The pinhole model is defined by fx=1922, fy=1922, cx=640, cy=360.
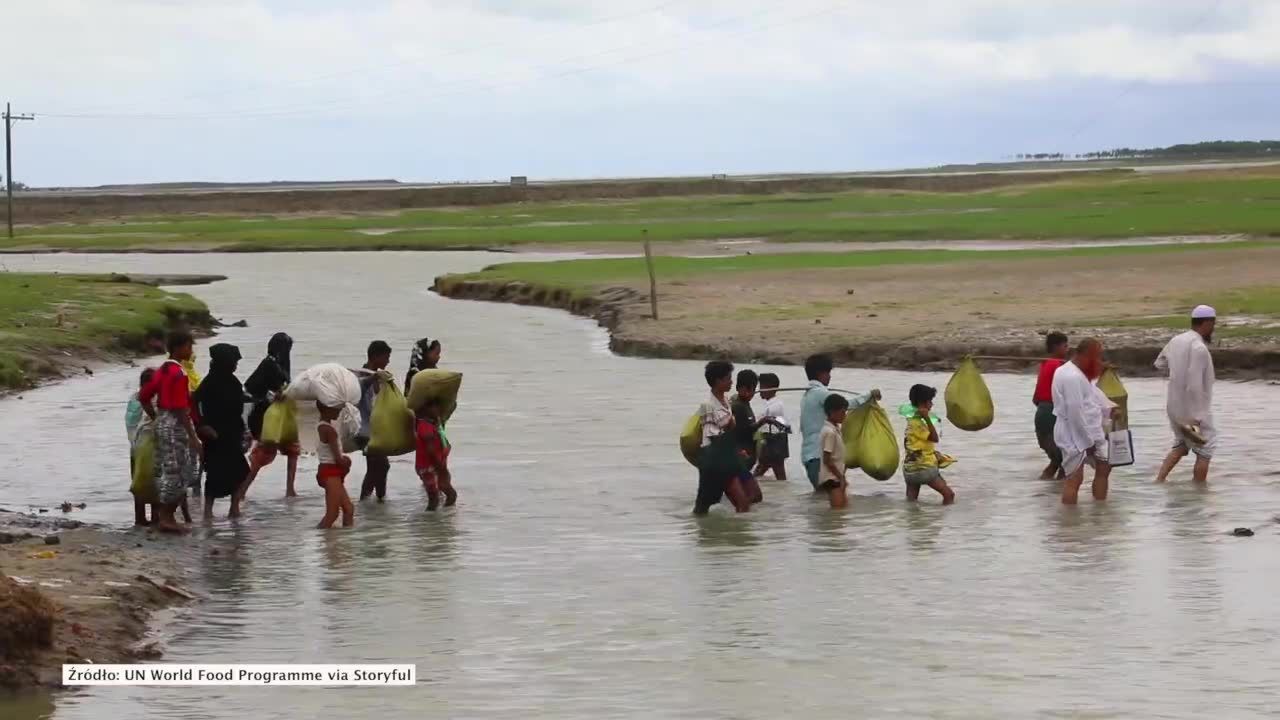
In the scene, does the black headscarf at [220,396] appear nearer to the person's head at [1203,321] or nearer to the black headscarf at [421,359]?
the black headscarf at [421,359]

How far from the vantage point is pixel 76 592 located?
11.2 m

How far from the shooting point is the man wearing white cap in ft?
49.2

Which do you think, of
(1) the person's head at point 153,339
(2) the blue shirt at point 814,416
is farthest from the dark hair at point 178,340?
(1) the person's head at point 153,339

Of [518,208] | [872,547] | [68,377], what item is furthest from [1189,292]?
[518,208]

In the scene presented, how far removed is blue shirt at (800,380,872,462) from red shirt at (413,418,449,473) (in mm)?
2837

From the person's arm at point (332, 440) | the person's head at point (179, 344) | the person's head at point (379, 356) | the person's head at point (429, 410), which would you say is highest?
the person's head at point (179, 344)

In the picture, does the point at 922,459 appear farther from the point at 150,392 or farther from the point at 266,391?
the point at 150,392

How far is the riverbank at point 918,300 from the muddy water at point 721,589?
4913mm

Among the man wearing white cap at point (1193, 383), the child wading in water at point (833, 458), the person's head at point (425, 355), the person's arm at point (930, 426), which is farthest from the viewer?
the person's head at point (425, 355)

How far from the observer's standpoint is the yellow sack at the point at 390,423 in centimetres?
1492

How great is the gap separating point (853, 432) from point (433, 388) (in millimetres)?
3343

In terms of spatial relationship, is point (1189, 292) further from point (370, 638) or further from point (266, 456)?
point (370, 638)

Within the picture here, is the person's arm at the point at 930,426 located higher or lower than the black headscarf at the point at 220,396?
lower

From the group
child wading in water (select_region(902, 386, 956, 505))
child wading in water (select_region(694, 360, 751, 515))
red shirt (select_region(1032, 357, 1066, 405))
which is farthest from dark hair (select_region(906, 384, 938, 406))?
red shirt (select_region(1032, 357, 1066, 405))
